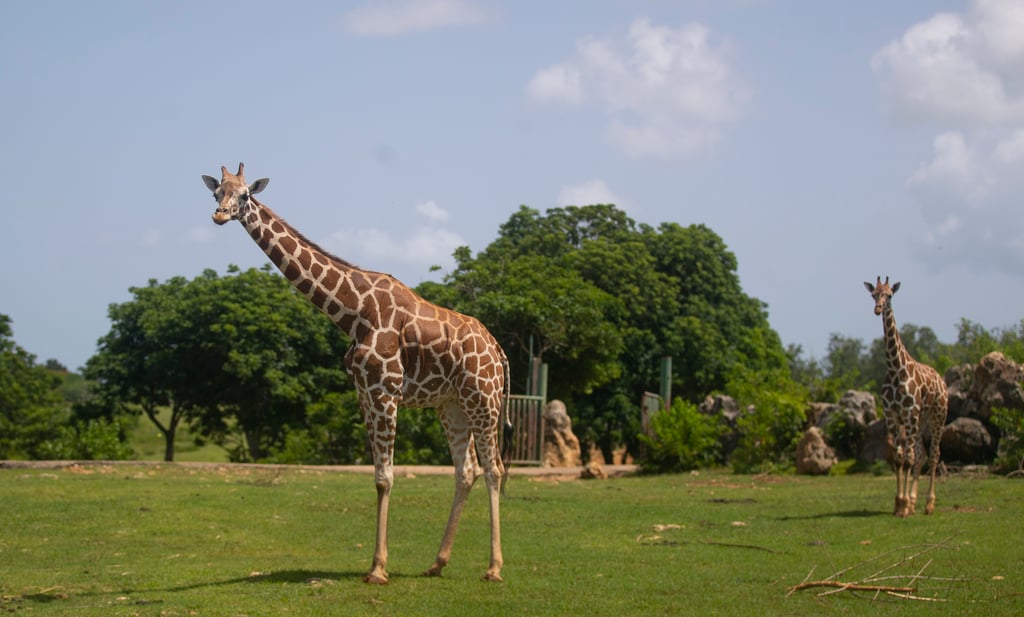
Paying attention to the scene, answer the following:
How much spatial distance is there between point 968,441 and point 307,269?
50.0ft

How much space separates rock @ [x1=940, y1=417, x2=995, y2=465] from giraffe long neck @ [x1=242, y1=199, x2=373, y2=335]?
14623mm

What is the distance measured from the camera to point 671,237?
133 ft

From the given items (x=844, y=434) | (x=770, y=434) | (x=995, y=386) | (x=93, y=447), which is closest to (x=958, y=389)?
(x=995, y=386)

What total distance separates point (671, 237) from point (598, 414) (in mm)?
7564

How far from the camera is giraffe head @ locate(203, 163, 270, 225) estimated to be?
1007cm

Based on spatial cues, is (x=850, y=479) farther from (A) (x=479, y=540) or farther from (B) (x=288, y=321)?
(B) (x=288, y=321)

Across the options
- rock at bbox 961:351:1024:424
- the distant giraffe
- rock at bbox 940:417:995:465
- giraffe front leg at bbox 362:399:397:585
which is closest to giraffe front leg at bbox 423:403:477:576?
giraffe front leg at bbox 362:399:397:585

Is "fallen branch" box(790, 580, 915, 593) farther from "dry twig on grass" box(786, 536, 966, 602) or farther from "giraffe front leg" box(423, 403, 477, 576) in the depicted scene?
"giraffe front leg" box(423, 403, 477, 576)

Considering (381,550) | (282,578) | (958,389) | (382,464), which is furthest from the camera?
(958,389)

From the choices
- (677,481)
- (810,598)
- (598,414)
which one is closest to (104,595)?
(810,598)

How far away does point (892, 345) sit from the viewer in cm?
1628

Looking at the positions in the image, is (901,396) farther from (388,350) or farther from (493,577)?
(388,350)

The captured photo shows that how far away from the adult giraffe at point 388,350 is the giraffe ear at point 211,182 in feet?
0.04

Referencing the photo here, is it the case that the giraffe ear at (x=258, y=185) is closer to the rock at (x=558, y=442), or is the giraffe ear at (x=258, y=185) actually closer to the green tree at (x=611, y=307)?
the rock at (x=558, y=442)
